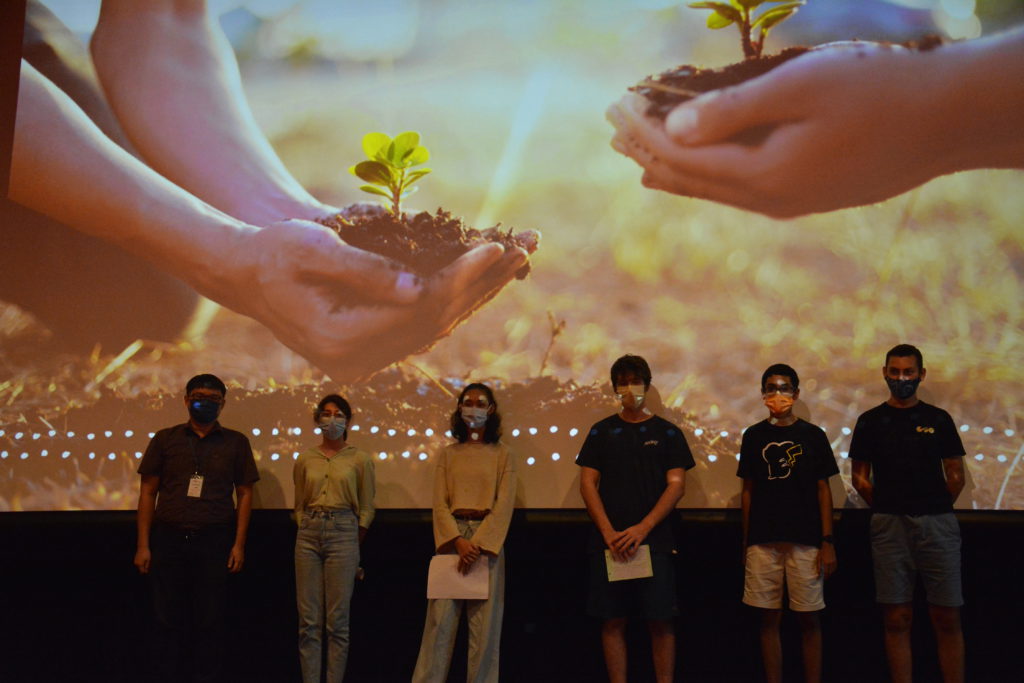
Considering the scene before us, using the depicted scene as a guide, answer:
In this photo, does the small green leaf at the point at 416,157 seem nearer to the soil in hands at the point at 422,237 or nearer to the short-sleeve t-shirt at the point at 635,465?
the soil in hands at the point at 422,237

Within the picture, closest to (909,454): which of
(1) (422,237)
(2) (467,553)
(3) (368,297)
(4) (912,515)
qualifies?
(4) (912,515)

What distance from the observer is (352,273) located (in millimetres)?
3809

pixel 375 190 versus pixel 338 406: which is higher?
pixel 375 190

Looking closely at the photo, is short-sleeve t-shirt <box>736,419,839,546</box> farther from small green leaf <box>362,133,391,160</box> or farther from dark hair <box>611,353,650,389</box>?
small green leaf <box>362,133,391,160</box>

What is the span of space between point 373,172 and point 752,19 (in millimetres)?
1805

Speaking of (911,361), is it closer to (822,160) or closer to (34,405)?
(822,160)

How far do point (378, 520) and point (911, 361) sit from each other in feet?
7.41

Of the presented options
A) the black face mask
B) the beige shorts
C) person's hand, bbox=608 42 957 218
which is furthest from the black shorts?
person's hand, bbox=608 42 957 218

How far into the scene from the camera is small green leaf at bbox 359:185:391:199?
12.8 feet

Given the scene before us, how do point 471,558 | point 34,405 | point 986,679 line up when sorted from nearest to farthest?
point 471,558
point 986,679
point 34,405

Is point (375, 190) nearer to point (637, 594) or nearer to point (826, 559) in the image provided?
point (637, 594)

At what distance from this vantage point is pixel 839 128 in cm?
374

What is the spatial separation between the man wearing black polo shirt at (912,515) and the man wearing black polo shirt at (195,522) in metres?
2.50

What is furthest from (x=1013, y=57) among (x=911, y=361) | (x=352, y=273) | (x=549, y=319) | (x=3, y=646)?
(x=3, y=646)
